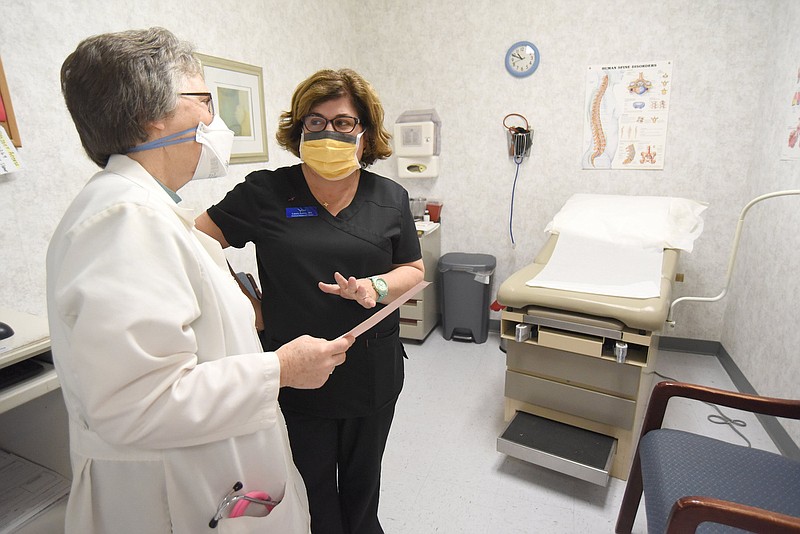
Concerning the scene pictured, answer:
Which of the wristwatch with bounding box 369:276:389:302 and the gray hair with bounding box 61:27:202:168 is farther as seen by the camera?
the wristwatch with bounding box 369:276:389:302

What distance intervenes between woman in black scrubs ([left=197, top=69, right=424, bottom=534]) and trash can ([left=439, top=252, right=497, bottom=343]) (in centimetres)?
182

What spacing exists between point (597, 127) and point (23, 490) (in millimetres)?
3180

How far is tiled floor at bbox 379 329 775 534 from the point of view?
5.69 ft

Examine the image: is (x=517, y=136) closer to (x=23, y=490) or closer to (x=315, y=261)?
(x=315, y=261)

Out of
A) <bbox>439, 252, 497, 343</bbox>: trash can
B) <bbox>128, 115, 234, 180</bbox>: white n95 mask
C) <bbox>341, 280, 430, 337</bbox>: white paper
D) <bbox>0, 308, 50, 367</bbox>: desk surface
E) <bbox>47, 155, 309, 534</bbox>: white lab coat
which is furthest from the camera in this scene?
<bbox>439, 252, 497, 343</bbox>: trash can

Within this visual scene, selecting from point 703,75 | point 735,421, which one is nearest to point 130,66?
point 735,421

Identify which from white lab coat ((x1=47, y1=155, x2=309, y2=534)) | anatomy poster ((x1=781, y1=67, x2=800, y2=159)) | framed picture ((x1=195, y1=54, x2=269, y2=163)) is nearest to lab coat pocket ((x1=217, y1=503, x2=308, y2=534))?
white lab coat ((x1=47, y1=155, x2=309, y2=534))

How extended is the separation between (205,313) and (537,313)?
146 centimetres

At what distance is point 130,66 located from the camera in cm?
71

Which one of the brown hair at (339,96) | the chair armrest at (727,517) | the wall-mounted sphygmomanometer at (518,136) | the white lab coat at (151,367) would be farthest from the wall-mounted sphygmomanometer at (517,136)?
the white lab coat at (151,367)

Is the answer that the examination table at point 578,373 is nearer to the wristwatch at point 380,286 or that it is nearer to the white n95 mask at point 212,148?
the wristwatch at point 380,286

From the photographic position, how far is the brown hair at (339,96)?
1232 millimetres

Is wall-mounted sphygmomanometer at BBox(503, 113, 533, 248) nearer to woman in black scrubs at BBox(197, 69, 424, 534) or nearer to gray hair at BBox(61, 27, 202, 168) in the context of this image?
woman in black scrubs at BBox(197, 69, 424, 534)

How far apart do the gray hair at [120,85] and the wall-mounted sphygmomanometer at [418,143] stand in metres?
2.55
